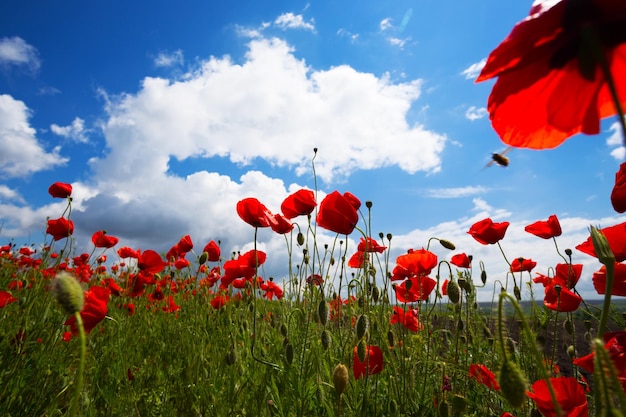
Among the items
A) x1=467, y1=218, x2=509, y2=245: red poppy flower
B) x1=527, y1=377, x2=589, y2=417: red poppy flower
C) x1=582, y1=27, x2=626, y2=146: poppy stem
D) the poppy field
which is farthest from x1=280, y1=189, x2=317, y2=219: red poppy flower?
x1=582, y1=27, x2=626, y2=146: poppy stem

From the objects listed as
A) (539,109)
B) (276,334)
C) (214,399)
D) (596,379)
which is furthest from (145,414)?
(539,109)

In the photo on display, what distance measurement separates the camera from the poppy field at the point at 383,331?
1.91 feet

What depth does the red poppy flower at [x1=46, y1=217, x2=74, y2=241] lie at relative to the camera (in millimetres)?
3305

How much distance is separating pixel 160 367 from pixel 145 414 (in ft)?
3.54

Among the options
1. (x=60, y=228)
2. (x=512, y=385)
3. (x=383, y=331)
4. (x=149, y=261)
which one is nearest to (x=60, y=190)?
(x=60, y=228)

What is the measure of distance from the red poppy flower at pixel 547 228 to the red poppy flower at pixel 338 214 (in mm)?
1406

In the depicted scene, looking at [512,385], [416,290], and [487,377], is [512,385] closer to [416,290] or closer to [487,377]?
[487,377]

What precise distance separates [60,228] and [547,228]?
376cm

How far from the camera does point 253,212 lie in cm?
247

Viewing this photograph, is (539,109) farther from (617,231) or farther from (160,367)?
(160,367)

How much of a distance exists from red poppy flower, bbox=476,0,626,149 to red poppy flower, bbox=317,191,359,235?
1.43 metres

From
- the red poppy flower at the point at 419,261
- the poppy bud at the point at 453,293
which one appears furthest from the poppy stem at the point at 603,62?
the red poppy flower at the point at 419,261

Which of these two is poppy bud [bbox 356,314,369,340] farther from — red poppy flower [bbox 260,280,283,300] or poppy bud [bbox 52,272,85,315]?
red poppy flower [bbox 260,280,283,300]

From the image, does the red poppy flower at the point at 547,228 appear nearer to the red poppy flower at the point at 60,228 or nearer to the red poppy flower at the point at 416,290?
the red poppy flower at the point at 416,290
